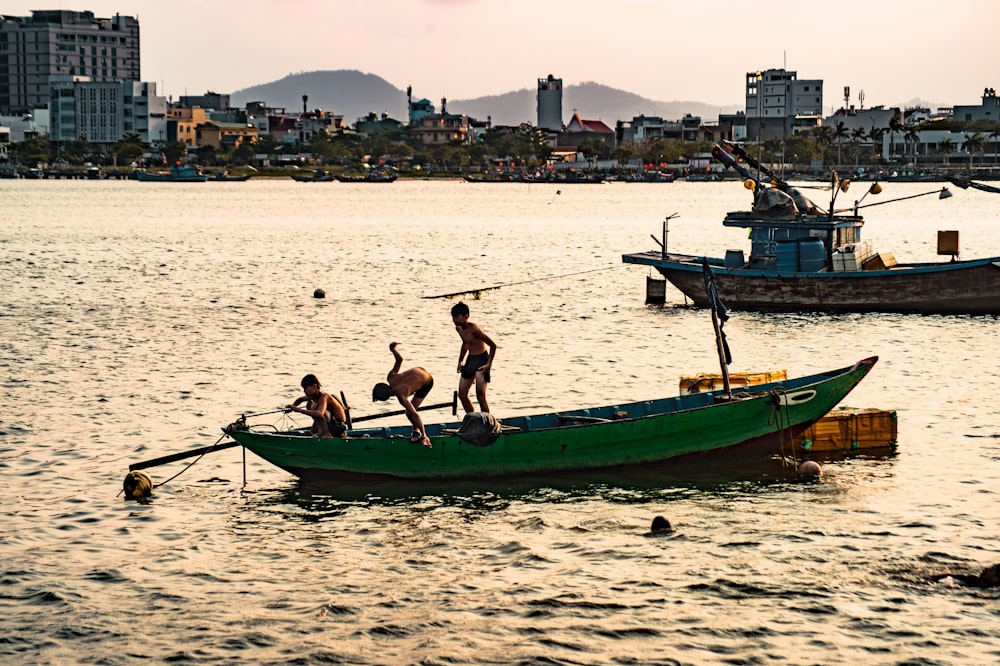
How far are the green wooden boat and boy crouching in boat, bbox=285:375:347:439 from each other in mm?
285

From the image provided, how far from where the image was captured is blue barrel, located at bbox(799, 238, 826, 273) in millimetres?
44531

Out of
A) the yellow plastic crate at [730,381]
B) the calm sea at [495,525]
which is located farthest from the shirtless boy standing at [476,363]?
the yellow plastic crate at [730,381]

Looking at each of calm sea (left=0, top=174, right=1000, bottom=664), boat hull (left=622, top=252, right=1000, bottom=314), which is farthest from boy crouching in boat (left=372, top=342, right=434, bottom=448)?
boat hull (left=622, top=252, right=1000, bottom=314)

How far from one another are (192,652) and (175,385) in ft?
60.8

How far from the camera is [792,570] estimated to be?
1819 cm

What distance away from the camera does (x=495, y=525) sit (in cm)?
2039

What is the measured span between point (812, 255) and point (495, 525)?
89.8 feet

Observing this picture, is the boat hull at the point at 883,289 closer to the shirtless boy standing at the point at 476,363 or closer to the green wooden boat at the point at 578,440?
the green wooden boat at the point at 578,440

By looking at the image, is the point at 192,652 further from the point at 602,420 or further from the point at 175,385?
the point at 175,385

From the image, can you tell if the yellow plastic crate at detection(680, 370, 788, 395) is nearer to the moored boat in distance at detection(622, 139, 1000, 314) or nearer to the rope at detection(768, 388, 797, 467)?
the rope at detection(768, 388, 797, 467)


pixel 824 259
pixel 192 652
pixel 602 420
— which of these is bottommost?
pixel 192 652

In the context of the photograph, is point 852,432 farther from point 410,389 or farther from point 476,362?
point 410,389

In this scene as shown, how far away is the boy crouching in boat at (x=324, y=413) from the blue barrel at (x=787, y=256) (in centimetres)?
2656

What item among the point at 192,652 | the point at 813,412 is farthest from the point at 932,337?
the point at 192,652
